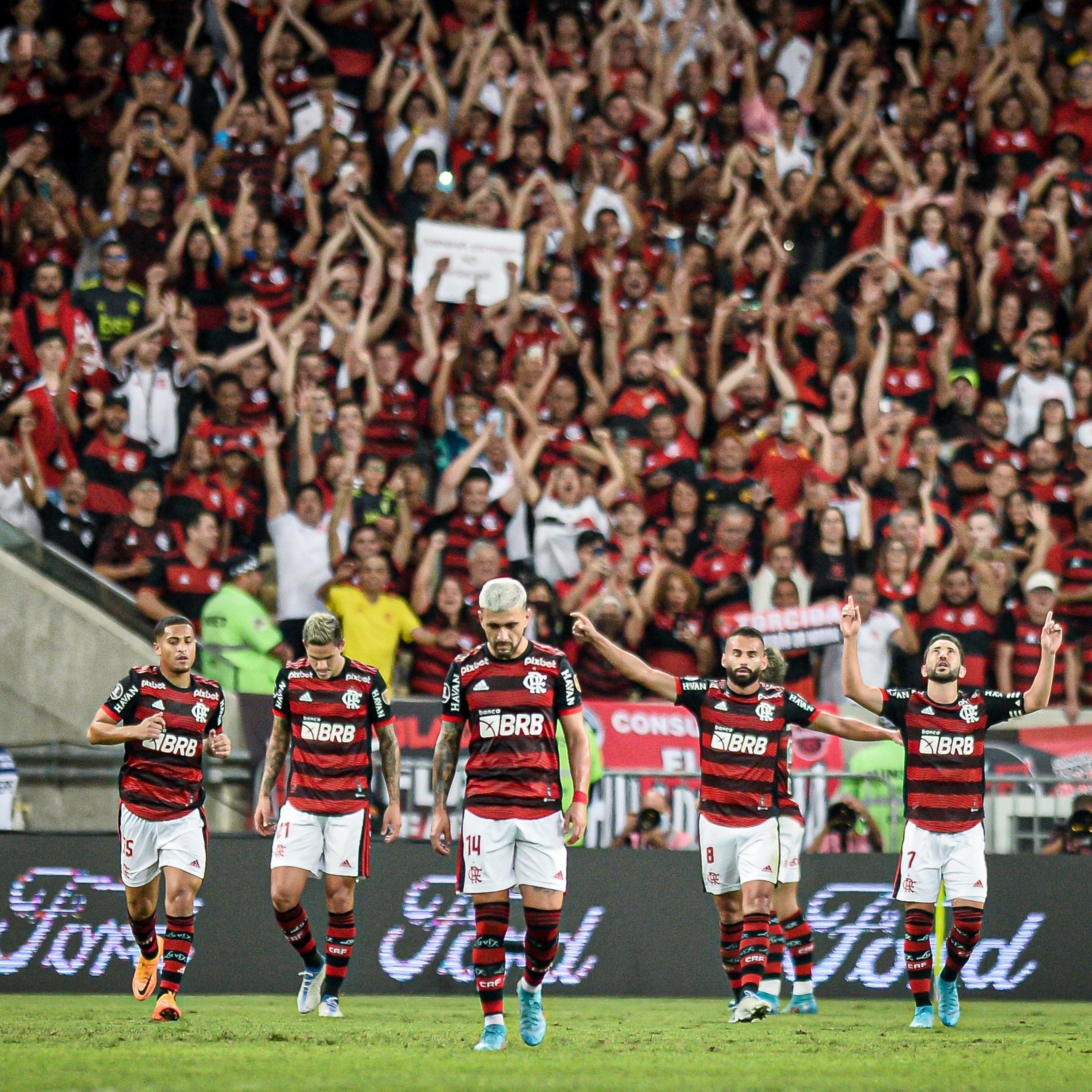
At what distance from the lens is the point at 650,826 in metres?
15.3

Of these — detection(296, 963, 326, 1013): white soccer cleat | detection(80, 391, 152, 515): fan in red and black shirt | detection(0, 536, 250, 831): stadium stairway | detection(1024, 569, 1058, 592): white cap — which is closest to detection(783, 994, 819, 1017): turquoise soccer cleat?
detection(296, 963, 326, 1013): white soccer cleat

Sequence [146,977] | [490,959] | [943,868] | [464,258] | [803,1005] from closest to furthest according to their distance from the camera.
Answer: [490,959]
[943,868]
[146,977]
[803,1005]
[464,258]

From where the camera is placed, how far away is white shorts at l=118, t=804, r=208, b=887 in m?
11.5

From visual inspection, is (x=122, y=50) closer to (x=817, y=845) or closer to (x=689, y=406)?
(x=689, y=406)

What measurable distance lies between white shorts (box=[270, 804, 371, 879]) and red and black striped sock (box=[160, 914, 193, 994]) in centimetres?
69

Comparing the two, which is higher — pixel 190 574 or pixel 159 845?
pixel 190 574

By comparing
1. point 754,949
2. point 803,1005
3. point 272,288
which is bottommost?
point 803,1005

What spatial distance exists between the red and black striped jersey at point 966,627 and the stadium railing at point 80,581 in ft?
23.1

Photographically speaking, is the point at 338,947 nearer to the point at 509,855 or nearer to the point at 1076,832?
the point at 509,855

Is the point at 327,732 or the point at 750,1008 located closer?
the point at 750,1008

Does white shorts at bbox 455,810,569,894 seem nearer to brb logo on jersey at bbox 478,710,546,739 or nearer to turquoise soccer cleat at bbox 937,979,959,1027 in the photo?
brb logo on jersey at bbox 478,710,546,739

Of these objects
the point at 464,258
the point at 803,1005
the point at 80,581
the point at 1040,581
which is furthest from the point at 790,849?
the point at 464,258

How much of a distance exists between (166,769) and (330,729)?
1024 mm

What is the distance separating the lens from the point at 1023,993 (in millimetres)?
15109
